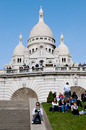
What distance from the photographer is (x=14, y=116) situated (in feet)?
45.5

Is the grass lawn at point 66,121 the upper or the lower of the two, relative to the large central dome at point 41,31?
lower

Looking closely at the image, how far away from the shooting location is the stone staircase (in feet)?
39.2

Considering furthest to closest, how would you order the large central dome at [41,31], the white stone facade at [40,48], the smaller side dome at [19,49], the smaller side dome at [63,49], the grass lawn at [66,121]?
the large central dome at [41,31] → the smaller side dome at [19,49] → the smaller side dome at [63,49] → the white stone facade at [40,48] → the grass lawn at [66,121]

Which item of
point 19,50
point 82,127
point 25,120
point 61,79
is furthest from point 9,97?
point 19,50

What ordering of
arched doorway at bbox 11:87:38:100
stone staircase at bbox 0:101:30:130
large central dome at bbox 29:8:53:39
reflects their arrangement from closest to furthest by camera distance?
stone staircase at bbox 0:101:30:130
arched doorway at bbox 11:87:38:100
large central dome at bbox 29:8:53:39

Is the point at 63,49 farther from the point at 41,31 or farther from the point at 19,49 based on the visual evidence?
the point at 19,49

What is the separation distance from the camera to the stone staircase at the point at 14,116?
1195 centimetres

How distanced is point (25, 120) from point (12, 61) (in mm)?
82902

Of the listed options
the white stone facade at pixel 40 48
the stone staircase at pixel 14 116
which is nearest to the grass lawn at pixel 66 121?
the stone staircase at pixel 14 116

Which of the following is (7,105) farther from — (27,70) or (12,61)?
(12,61)

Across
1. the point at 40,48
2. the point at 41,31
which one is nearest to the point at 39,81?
the point at 40,48

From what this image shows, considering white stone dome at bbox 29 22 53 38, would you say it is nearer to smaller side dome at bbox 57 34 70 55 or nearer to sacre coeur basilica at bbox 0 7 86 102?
smaller side dome at bbox 57 34 70 55

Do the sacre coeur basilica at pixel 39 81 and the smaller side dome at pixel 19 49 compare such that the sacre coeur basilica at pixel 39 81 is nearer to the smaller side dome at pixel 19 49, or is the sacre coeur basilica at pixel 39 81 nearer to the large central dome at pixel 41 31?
the smaller side dome at pixel 19 49

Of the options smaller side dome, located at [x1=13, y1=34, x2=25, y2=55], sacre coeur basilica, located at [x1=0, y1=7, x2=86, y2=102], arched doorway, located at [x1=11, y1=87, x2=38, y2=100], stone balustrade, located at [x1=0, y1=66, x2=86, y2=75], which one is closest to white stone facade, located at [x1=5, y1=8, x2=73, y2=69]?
smaller side dome, located at [x1=13, y1=34, x2=25, y2=55]
